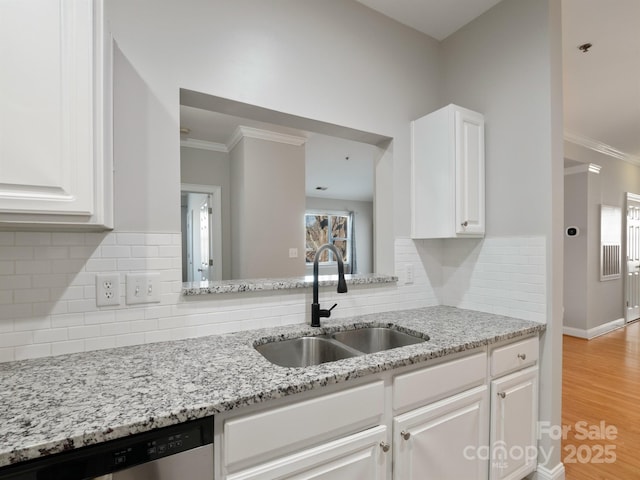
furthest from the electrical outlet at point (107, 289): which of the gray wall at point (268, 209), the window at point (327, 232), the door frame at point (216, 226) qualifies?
the window at point (327, 232)

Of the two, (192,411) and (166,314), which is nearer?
(192,411)

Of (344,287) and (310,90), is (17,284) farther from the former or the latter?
(310,90)

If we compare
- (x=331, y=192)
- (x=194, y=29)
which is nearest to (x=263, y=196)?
(x=194, y=29)

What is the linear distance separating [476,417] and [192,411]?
1271mm

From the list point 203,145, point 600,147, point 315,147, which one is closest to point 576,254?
point 600,147

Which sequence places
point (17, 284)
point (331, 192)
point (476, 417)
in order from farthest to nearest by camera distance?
point (331, 192)
point (476, 417)
point (17, 284)

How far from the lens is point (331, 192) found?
7359mm

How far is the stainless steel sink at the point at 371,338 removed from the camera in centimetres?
169

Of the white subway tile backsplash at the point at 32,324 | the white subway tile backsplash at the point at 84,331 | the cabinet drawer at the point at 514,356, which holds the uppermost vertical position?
the white subway tile backsplash at the point at 32,324

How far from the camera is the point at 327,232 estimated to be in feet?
26.6

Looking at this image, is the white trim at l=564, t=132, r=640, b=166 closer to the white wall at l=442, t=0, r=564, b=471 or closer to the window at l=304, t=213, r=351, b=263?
the white wall at l=442, t=0, r=564, b=471

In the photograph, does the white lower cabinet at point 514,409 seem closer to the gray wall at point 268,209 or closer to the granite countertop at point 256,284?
the granite countertop at point 256,284

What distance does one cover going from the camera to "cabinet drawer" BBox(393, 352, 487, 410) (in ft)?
4.01

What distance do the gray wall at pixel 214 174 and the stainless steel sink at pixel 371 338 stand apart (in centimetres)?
276
